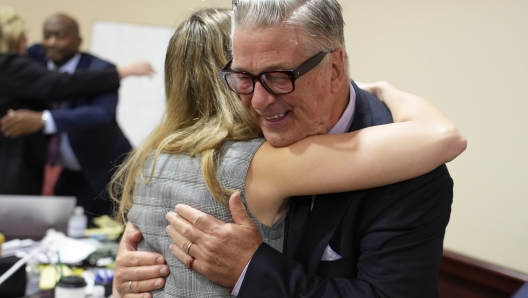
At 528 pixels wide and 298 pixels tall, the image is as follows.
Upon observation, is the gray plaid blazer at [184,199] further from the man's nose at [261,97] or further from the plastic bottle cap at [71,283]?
the plastic bottle cap at [71,283]

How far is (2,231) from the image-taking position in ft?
8.16

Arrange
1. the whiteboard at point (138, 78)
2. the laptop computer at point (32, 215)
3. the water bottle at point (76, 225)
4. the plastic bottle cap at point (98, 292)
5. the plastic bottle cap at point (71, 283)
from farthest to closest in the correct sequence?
the whiteboard at point (138, 78) → the water bottle at point (76, 225) → the laptop computer at point (32, 215) → the plastic bottle cap at point (98, 292) → the plastic bottle cap at point (71, 283)

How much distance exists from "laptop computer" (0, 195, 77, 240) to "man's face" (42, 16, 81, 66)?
175cm

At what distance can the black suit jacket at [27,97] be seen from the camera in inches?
134

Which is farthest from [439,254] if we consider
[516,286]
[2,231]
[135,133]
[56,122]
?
[135,133]

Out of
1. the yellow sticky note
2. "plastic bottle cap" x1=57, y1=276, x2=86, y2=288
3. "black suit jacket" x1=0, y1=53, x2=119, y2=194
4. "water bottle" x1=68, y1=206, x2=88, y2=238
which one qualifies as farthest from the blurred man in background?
"plastic bottle cap" x1=57, y1=276, x2=86, y2=288

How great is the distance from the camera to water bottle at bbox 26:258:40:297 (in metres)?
1.89

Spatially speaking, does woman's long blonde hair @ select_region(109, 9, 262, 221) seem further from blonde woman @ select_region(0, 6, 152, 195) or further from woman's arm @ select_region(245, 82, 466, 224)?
blonde woman @ select_region(0, 6, 152, 195)

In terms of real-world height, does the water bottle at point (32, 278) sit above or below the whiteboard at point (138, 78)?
below

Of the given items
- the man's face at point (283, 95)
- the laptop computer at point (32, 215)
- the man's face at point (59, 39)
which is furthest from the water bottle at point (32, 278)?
the man's face at point (59, 39)

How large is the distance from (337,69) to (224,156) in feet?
1.12

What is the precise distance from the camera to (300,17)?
1.18 m

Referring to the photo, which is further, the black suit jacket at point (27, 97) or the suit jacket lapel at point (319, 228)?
the black suit jacket at point (27, 97)

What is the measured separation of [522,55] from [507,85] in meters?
0.13
